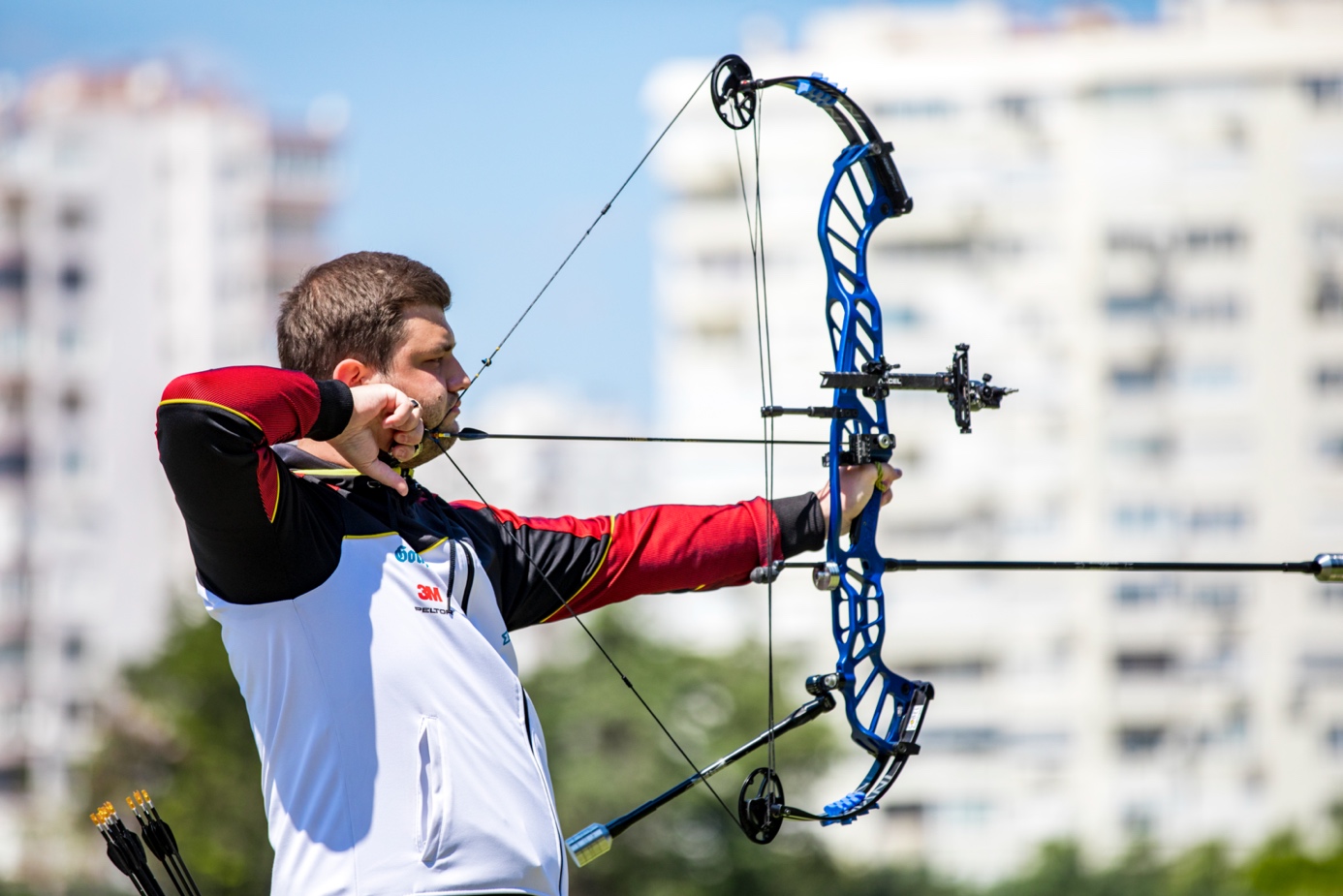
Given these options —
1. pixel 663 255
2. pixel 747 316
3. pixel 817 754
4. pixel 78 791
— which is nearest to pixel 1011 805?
pixel 817 754

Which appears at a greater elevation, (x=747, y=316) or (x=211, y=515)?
(x=747, y=316)

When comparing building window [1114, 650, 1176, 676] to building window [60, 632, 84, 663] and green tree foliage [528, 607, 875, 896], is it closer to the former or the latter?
green tree foliage [528, 607, 875, 896]

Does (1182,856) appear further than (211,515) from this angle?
Yes

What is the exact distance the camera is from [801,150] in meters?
41.2

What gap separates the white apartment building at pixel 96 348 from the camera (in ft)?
→ 142

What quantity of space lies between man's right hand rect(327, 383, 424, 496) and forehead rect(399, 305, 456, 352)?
0.09m

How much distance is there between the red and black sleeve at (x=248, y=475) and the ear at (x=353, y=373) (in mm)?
135

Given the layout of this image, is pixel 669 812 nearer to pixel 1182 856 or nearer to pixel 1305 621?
pixel 1182 856

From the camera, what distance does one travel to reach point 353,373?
2.80 metres

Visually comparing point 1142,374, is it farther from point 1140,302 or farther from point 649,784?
point 649,784

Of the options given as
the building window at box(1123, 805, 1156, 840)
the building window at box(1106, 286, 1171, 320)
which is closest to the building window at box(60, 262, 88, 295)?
the building window at box(1106, 286, 1171, 320)

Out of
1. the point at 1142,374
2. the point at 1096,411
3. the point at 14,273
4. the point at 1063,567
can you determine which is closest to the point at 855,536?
the point at 1063,567

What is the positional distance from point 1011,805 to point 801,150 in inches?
602

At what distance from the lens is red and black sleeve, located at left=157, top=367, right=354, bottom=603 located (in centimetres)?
245
